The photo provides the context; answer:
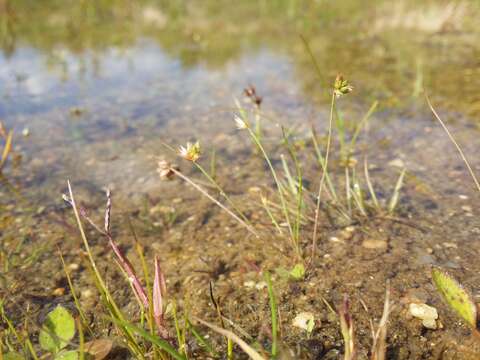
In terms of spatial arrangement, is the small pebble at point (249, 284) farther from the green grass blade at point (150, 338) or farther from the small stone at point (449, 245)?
the small stone at point (449, 245)

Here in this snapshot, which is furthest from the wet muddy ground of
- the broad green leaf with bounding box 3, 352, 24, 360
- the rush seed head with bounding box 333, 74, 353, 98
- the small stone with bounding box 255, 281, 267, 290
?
the rush seed head with bounding box 333, 74, 353, 98

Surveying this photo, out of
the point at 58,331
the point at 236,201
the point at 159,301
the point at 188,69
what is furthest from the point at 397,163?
the point at 188,69

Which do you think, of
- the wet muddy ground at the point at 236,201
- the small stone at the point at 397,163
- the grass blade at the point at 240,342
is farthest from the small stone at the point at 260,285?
the small stone at the point at 397,163

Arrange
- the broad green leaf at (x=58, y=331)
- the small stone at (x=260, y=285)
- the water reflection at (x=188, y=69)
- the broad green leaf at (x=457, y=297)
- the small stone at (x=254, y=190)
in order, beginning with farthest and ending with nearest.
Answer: the water reflection at (x=188, y=69) → the small stone at (x=254, y=190) → the small stone at (x=260, y=285) → the broad green leaf at (x=58, y=331) → the broad green leaf at (x=457, y=297)

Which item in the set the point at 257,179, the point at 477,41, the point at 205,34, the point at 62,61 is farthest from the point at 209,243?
the point at 205,34

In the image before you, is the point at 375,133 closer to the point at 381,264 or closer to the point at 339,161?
the point at 339,161

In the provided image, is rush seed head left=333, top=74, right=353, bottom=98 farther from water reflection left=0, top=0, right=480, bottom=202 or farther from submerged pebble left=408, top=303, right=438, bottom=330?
water reflection left=0, top=0, right=480, bottom=202
